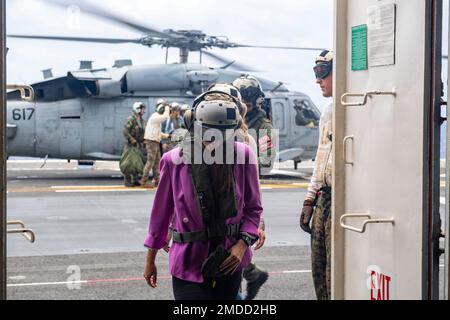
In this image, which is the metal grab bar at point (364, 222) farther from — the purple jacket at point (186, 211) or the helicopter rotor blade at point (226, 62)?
the helicopter rotor blade at point (226, 62)

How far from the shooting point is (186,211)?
378cm

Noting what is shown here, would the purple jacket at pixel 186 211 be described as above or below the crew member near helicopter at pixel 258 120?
below

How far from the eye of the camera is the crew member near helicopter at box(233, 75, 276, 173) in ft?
17.7

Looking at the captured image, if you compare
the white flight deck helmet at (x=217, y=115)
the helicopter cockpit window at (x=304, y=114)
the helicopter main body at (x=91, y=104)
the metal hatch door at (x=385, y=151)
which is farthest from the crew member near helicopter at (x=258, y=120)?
the helicopter cockpit window at (x=304, y=114)

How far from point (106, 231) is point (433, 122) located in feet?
25.4

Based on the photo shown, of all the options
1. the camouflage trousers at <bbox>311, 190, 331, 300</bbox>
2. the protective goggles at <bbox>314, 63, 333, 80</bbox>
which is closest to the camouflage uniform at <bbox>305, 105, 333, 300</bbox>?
the camouflage trousers at <bbox>311, 190, 331, 300</bbox>

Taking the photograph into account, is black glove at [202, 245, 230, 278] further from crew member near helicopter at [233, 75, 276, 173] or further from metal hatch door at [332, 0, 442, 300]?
crew member near helicopter at [233, 75, 276, 173]

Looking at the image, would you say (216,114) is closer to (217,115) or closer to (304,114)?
(217,115)

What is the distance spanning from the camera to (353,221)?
3.48 meters

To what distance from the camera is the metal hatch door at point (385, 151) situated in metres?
2.96

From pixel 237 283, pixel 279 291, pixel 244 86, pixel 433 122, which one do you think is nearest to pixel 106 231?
pixel 279 291

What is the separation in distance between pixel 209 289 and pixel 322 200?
1241 millimetres

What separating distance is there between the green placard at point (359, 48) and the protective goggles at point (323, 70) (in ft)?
4.71
